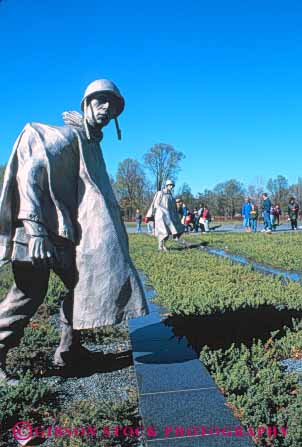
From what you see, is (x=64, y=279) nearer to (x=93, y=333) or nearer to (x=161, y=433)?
(x=161, y=433)

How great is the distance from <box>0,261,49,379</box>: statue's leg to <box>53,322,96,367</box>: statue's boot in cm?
49

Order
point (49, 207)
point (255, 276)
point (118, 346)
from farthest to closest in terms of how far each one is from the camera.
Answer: point (255, 276) → point (118, 346) → point (49, 207)

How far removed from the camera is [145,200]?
5975 centimetres

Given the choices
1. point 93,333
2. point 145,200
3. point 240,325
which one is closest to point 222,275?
point 240,325

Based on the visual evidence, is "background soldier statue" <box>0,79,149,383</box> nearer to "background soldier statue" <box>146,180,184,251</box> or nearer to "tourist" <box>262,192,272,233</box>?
"background soldier statue" <box>146,180,184,251</box>

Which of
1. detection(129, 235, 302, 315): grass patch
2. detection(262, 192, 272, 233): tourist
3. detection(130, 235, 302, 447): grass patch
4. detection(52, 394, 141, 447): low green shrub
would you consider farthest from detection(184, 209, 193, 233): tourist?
detection(52, 394, 141, 447): low green shrub

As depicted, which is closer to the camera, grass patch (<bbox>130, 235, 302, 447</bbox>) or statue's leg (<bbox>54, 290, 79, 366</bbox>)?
grass patch (<bbox>130, 235, 302, 447</bbox>)

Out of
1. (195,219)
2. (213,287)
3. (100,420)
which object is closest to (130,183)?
(195,219)

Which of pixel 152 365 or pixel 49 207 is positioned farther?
pixel 152 365

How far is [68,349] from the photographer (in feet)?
12.6

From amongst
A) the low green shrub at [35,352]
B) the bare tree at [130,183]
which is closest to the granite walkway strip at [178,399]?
the low green shrub at [35,352]

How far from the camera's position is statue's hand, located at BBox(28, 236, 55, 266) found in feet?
10.1

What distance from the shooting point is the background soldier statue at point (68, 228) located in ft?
10.3

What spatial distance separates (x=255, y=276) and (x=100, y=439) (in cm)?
635
